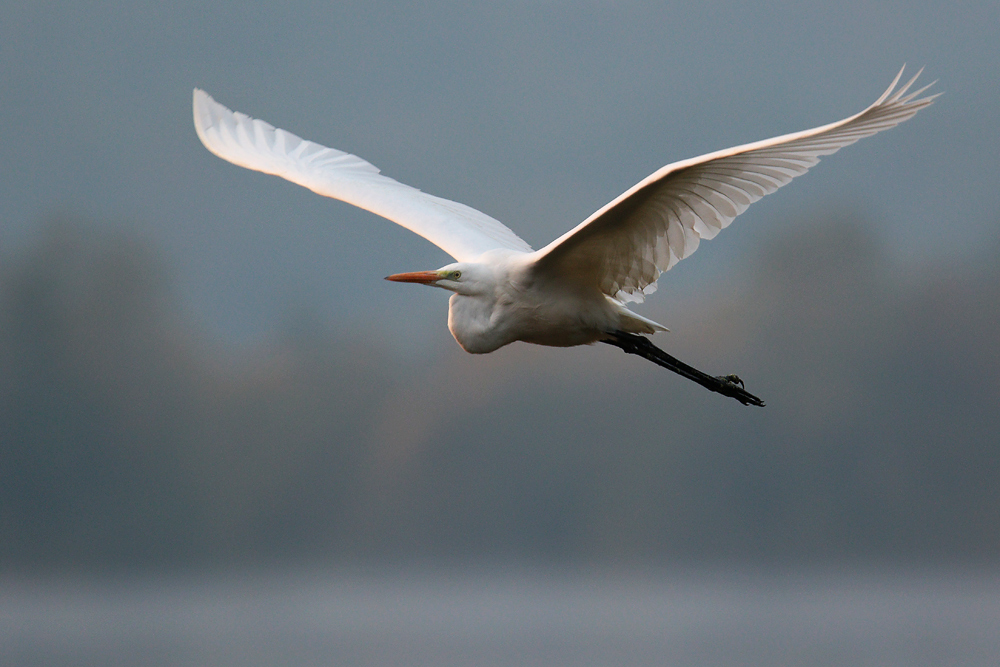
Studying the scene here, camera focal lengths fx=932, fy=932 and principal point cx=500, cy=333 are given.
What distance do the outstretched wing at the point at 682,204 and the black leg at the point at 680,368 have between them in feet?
0.62

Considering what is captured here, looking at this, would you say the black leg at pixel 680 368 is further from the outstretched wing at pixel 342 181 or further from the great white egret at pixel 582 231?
the outstretched wing at pixel 342 181

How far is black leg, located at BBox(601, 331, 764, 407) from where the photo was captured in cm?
399

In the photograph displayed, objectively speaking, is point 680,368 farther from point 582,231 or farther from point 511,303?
point 582,231

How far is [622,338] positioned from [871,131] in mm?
1510

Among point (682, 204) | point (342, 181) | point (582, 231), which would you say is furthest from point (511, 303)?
point (342, 181)

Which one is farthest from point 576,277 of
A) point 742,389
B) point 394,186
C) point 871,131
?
point 394,186

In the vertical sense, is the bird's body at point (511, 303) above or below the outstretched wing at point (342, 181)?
below

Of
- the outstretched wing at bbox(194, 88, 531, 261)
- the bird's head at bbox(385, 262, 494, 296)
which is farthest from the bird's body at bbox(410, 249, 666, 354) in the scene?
the outstretched wing at bbox(194, 88, 531, 261)

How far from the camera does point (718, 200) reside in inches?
127

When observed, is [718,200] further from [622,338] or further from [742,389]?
[742,389]

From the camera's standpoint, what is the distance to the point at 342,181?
4832mm

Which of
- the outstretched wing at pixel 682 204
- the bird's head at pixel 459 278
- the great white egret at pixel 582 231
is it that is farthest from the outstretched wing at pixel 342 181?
the outstretched wing at pixel 682 204

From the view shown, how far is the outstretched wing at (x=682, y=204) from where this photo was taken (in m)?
2.72

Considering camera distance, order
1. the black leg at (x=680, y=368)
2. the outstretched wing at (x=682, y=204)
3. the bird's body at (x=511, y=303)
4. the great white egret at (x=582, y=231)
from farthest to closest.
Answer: the black leg at (x=680, y=368) → the bird's body at (x=511, y=303) → the great white egret at (x=582, y=231) → the outstretched wing at (x=682, y=204)
